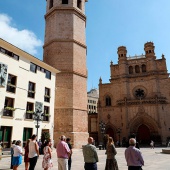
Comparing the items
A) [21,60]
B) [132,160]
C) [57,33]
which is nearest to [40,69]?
[21,60]

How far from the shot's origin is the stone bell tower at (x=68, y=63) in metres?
23.8

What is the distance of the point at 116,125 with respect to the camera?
130 feet

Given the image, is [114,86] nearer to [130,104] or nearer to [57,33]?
[130,104]

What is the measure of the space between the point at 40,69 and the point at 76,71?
5.28 metres


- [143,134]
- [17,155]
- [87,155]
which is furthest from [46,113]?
[143,134]

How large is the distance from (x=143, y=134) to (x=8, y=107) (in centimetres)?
2987

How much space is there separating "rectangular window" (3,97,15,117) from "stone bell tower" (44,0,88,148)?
6907 millimetres

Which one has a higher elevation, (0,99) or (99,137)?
(0,99)

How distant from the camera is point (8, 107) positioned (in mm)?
17547

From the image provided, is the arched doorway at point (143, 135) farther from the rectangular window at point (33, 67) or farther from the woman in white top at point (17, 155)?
the woman in white top at point (17, 155)

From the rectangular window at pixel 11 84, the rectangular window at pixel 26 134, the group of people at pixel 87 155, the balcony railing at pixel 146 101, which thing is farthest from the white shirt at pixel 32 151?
the balcony railing at pixel 146 101

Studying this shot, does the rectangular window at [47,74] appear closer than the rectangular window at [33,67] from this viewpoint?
No

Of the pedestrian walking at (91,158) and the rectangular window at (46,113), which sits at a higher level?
the rectangular window at (46,113)

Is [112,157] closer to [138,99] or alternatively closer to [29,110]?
[29,110]
